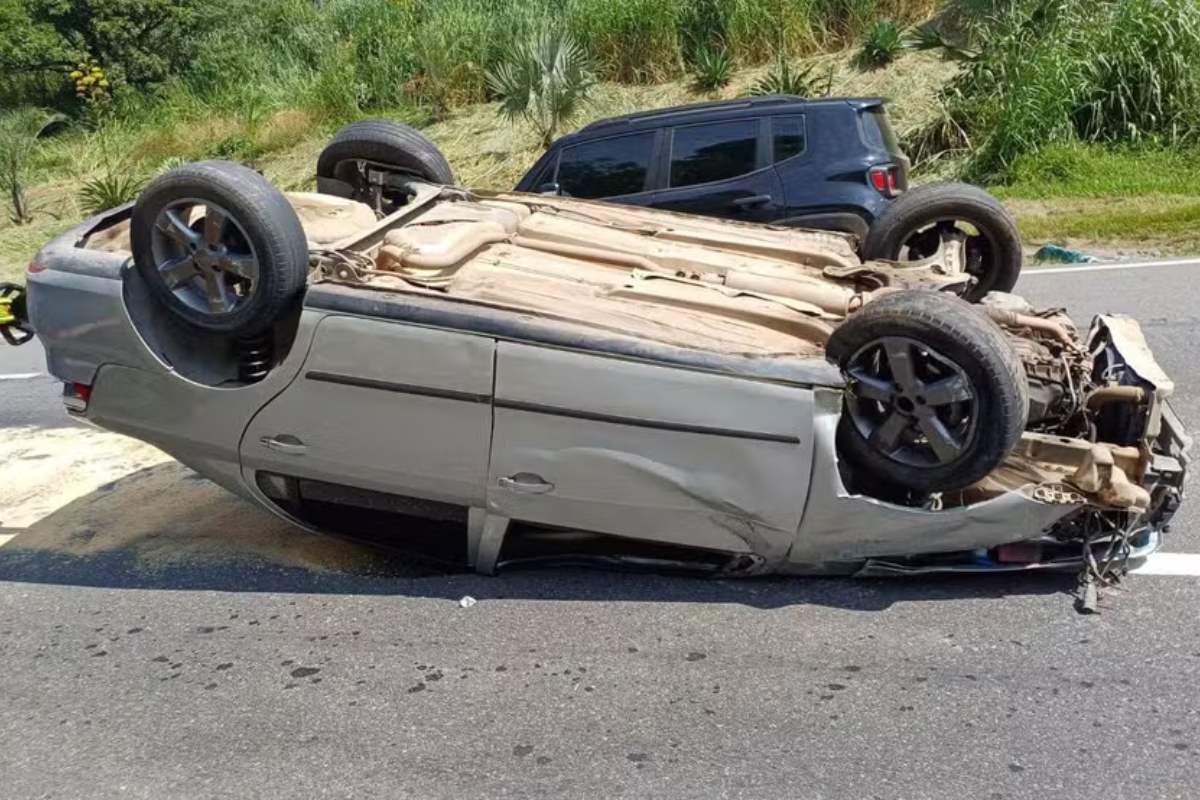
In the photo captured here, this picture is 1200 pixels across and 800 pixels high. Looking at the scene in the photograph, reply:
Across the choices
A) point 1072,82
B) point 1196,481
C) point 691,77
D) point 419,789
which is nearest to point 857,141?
point 1196,481

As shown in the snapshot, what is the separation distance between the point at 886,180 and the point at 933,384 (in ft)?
15.5

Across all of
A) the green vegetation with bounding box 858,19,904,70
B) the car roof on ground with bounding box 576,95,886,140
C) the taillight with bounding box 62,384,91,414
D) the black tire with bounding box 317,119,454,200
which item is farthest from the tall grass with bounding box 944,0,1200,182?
the taillight with bounding box 62,384,91,414

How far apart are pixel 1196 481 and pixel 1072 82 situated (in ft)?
34.6

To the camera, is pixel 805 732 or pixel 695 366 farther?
pixel 695 366

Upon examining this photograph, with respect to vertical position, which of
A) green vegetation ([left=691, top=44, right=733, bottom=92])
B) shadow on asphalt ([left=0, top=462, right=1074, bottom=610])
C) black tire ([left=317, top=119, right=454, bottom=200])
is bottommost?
shadow on asphalt ([left=0, top=462, right=1074, bottom=610])

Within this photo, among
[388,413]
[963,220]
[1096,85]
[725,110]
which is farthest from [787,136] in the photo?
[1096,85]

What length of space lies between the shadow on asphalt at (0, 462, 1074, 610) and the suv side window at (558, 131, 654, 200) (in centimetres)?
414

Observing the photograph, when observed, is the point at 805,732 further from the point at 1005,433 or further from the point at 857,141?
the point at 857,141

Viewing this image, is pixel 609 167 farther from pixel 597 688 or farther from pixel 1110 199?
pixel 1110 199

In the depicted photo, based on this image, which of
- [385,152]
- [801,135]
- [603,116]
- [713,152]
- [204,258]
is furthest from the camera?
[603,116]

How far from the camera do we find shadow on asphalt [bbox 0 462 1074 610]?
4500mm

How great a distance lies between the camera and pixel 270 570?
5031 millimetres

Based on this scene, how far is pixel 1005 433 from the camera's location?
3.95 metres

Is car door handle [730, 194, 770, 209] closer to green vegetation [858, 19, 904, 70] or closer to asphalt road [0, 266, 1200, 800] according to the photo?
asphalt road [0, 266, 1200, 800]
